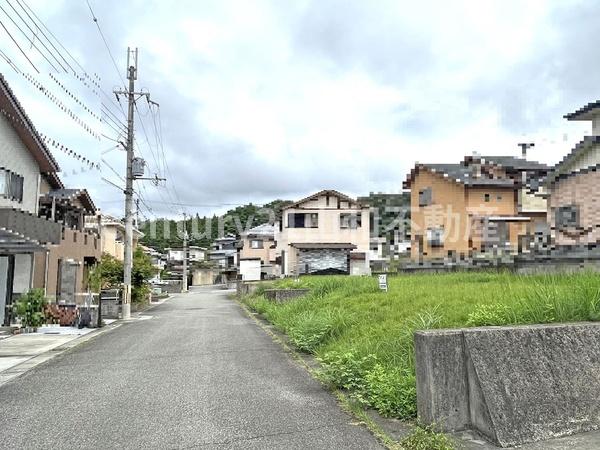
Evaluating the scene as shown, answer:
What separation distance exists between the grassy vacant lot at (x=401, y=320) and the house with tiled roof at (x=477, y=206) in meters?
17.1

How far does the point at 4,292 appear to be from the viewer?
16.5 meters

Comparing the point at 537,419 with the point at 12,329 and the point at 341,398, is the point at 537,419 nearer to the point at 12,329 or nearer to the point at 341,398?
the point at 341,398

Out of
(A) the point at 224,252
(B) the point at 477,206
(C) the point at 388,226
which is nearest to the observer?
(B) the point at 477,206

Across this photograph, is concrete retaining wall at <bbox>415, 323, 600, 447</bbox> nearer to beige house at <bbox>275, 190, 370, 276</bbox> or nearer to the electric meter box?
the electric meter box

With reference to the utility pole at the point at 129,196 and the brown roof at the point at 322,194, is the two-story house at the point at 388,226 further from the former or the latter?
the utility pole at the point at 129,196

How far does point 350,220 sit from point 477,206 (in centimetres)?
1539

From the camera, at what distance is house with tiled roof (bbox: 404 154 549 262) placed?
2806cm

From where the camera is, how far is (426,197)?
32.0 meters

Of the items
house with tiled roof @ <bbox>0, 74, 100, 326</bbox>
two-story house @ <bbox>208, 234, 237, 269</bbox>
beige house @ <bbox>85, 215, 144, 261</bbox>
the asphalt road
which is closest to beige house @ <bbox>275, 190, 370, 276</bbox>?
beige house @ <bbox>85, 215, 144, 261</bbox>

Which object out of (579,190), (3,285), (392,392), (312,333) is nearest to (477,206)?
(579,190)

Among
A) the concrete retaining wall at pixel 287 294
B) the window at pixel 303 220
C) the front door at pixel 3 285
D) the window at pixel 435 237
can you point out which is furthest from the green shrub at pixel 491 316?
the window at pixel 303 220

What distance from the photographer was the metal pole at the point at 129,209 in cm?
2147

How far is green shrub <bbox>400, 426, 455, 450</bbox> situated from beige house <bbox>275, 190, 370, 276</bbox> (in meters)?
36.7

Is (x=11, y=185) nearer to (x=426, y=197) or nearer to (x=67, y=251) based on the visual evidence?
(x=67, y=251)
